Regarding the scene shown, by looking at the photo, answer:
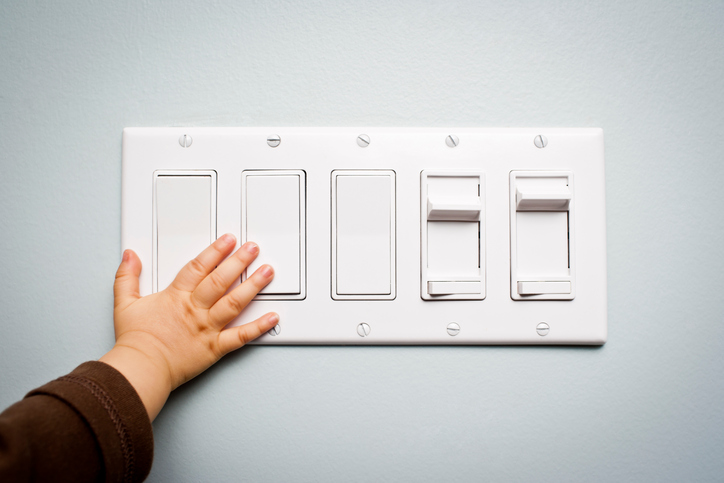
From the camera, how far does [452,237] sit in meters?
0.38

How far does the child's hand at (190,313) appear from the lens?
1.15 ft

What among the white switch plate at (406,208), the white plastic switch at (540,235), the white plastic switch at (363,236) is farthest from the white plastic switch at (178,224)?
the white plastic switch at (540,235)

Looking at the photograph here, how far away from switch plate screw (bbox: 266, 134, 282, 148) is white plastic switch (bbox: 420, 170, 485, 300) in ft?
Result: 0.51

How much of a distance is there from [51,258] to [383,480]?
0.43 m

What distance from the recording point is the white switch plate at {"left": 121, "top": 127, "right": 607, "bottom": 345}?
385 mm

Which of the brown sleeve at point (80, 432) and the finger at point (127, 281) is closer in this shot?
the brown sleeve at point (80, 432)

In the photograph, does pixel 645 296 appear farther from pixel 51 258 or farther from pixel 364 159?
pixel 51 258

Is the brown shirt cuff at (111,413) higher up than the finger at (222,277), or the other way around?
the finger at (222,277)

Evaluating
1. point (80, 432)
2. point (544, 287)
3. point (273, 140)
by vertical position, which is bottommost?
point (80, 432)

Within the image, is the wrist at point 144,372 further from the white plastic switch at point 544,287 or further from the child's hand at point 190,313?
the white plastic switch at point 544,287

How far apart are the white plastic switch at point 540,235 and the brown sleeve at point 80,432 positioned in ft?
1.23

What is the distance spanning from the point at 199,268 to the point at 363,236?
0.17 metres

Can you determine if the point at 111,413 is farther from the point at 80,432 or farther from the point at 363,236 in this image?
the point at 363,236

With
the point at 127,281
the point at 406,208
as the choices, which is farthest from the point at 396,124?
the point at 127,281
